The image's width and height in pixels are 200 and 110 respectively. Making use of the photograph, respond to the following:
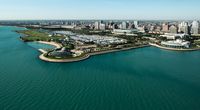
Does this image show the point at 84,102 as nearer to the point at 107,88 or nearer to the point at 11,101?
the point at 107,88

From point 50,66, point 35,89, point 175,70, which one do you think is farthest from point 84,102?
point 175,70

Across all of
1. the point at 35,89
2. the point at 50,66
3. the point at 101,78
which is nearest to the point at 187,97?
the point at 101,78

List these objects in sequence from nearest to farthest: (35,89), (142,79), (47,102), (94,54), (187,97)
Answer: (47,102) → (187,97) → (35,89) → (142,79) → (94,54)

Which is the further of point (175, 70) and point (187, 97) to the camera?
point (175, 70)

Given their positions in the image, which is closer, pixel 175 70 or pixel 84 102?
pixel 84 102

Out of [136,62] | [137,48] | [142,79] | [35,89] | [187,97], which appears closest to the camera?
[187,97]

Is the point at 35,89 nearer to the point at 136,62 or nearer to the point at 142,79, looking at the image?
the point at 142,79
